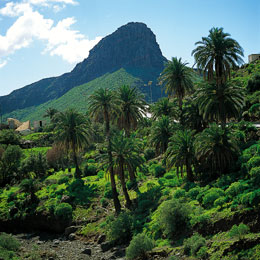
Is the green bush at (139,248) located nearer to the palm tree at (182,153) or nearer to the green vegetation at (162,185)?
the green vegetation at (162,185)

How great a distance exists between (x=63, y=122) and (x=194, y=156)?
2210 cm

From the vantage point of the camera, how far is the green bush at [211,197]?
91.1ft

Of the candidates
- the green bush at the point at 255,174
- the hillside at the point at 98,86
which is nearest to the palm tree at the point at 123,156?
the green bush at the point at 255,174

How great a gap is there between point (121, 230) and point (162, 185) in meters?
8.91

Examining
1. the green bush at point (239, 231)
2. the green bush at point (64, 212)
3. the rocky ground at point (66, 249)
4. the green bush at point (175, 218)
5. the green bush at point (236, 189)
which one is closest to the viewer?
the green bush at point (239, 231)

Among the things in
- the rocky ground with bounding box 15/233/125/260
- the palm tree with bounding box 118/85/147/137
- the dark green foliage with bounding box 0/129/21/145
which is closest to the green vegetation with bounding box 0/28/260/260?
the palm tree with bounding box 118/85/147/137

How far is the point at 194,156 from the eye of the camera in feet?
111

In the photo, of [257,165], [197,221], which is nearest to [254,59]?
[257,165]

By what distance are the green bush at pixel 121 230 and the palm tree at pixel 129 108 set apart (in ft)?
54.5

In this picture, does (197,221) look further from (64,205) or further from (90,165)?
(90,165)

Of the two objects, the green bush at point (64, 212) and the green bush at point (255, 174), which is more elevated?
the green bush at point (255, 174)

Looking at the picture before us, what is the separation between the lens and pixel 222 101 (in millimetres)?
35094

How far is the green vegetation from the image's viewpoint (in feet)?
79.9

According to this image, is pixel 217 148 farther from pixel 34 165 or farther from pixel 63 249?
pixel 34 165
